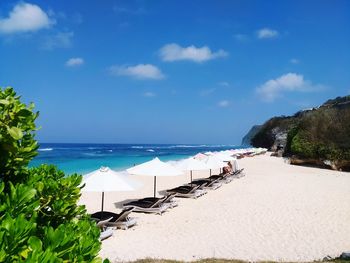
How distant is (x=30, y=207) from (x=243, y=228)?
31.4ft

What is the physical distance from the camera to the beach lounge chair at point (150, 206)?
13039 mm

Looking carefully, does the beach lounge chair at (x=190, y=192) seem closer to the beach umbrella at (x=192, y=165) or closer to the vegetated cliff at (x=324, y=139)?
the beach umbrella at (x=192, y=165)

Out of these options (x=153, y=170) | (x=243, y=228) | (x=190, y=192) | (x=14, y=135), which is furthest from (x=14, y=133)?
(x=190, y=192)

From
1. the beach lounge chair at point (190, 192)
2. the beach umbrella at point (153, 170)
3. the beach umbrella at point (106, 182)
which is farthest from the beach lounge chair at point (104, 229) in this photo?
the beach lounge chair at point (190, 192)

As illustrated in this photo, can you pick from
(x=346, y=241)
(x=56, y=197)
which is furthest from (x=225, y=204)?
(x=56, y=197)

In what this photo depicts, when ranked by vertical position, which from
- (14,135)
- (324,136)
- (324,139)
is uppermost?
(324,136)

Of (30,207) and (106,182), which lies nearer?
(30,207)

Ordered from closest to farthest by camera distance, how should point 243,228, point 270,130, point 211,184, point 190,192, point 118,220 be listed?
point 243,228, point 118,220, point 190,192, point 211,184, point 270,130

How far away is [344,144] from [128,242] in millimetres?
27462

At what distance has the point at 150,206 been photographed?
530 inches

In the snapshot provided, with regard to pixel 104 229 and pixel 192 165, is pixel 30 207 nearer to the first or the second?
pixel 104 229

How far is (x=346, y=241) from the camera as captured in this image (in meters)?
9.41

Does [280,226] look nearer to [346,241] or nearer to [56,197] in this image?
[346,241]

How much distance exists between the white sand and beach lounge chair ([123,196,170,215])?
0.28 meters
